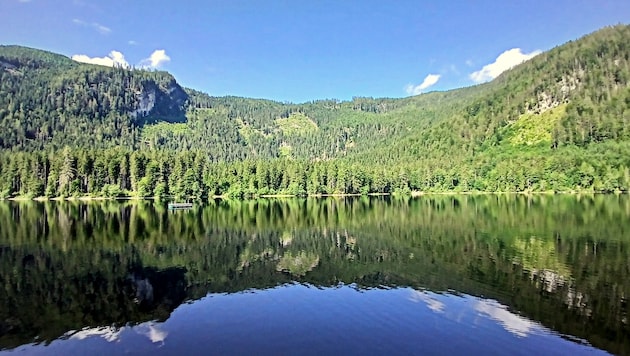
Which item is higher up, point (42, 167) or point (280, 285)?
point (42, 167)

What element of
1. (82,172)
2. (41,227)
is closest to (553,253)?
(41,227)

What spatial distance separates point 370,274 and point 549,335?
18917mm

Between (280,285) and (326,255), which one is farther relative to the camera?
(326,255)

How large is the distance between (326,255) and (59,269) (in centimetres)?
2784

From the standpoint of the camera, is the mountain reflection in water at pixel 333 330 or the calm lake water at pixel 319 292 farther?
the calm lake water at pixel 319 292

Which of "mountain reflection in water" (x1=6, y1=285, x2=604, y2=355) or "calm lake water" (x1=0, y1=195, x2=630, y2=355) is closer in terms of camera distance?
"mountain reflection in water" (x1=6, y1=285, x2=604, y2=355)

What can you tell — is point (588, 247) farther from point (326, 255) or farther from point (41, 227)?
point (41, 227)

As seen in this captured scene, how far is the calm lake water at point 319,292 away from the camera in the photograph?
24688mm

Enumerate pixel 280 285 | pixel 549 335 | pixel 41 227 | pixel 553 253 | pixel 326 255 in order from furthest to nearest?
pixel 41 227 → pixel 326 255 → pixel 553 253 → pixel 280 285 → pixel 549 335

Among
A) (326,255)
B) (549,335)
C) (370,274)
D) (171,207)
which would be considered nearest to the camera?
(549,335)

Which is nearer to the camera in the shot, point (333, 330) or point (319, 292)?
point (333, 330)

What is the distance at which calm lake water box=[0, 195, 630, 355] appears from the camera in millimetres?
24688

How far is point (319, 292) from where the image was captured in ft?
119

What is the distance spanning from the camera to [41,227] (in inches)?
2990
